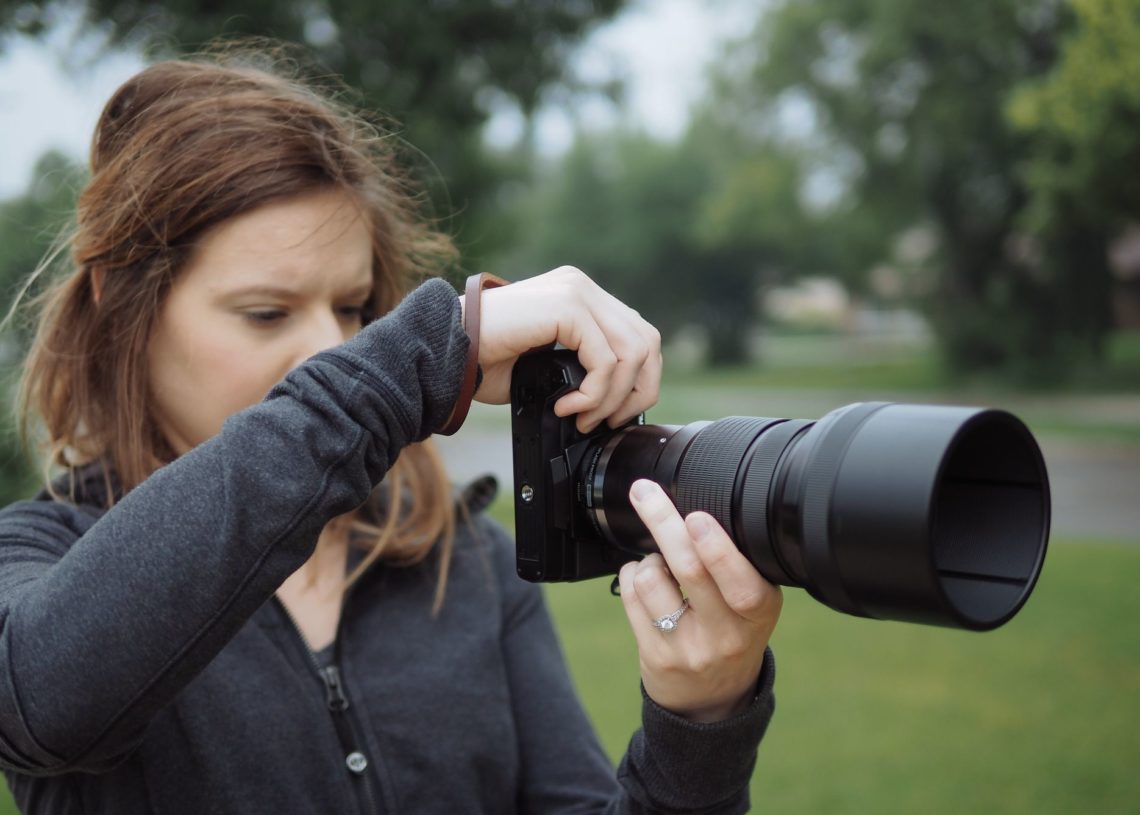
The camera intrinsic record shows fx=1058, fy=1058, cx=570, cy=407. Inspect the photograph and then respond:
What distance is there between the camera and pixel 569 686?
1.63 m

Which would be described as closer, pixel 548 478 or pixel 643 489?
pixel 643 489

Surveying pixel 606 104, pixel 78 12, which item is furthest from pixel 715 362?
pixel 78 12

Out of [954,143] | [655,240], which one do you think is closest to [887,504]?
[954,143]

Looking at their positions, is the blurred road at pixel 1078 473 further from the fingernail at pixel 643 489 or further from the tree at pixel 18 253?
the fingernail at pixel 643 489

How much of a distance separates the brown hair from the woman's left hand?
430 millimetres

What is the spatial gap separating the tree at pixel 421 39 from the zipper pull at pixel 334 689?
3674 mm

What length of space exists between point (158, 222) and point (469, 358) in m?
0.50

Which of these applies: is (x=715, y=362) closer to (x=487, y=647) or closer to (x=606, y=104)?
(x=606, y=104)

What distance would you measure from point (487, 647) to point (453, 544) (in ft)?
0.61

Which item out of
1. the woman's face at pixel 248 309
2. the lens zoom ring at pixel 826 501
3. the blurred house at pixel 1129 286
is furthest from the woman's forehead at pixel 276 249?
the blurred house at pixel 1129 286

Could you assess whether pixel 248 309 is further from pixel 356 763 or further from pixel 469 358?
pixel 356 763

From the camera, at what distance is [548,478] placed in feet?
4.57

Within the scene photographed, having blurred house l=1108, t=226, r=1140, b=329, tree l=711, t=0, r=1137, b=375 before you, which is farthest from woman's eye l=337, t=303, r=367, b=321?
blurred house l=1108, t=226, r=1140, b=329

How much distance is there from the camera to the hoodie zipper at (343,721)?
138 centimetres
